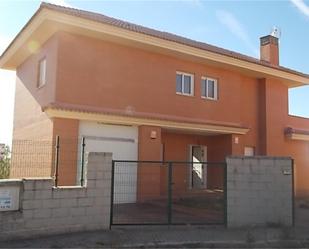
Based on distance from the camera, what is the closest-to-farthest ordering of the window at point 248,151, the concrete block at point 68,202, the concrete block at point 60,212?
the concrete block at point 60,212 → the concrete block at point 68,202 → the window at point 248,151

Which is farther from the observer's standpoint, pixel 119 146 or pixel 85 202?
pixel 119 146

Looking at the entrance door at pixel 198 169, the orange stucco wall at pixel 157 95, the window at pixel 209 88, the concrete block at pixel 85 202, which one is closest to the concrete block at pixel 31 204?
the concrete block at pixel 85 202

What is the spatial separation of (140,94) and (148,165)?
9.56ft

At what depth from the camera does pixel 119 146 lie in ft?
51.7

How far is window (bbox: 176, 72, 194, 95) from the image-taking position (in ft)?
60.2

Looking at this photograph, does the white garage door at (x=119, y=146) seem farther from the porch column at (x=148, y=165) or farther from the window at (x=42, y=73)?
the window at (x=42, y=73)

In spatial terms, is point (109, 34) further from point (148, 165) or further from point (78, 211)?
point (78, 211)

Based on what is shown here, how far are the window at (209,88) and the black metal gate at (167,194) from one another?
359 cm

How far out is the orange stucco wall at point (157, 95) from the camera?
14984 millimetres

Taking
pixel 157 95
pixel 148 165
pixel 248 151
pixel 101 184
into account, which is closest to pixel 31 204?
pixel 101 184

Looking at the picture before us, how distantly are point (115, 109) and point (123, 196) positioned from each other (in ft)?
11.0

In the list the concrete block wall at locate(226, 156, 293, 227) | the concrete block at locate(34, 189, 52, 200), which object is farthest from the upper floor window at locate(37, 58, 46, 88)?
the concrete block wall at locate(226, 156, 293, 227)

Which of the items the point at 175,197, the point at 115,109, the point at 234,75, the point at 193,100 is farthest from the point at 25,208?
the point at 234,75

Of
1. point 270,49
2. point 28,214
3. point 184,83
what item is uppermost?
point 270,49
